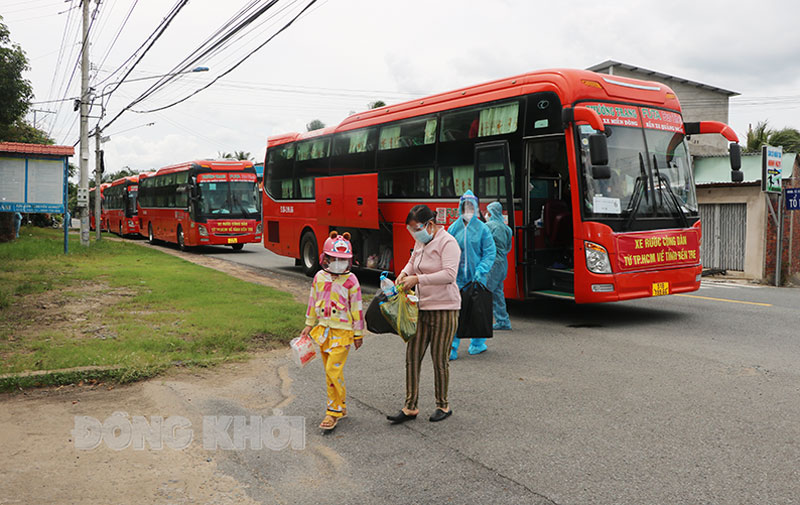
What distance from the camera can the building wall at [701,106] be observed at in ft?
104

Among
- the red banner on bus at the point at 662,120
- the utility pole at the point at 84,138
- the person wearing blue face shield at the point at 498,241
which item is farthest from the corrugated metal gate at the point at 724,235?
the utility pole at the point at 84,138

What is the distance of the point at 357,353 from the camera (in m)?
7.88

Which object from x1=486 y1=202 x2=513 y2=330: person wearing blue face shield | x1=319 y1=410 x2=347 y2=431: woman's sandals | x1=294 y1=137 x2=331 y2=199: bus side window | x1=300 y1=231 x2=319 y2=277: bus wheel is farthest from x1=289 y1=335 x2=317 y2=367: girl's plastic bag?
x1=300 y1=231 x2=319 y2=277: bus wheel

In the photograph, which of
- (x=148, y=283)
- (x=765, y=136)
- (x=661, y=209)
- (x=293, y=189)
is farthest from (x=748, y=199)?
(x=148, y=283)

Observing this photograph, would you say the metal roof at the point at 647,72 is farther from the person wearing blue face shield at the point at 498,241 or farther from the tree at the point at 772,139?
the person wearing blue face shield at the point at 498,241

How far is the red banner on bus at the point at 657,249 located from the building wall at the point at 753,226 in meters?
9.80

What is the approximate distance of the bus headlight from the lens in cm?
880

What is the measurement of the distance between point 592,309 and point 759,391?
16.4ft

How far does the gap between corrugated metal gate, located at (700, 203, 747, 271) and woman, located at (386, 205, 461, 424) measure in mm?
15864

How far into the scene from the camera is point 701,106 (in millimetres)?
35219

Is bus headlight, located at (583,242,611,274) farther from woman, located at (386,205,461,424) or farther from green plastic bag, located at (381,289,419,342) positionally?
green plastic bag, located at (381,289,419,342)

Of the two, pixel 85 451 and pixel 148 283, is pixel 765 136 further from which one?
pixel 85 451

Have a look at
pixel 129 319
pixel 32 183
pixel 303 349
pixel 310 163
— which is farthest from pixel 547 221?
pixel 32 183

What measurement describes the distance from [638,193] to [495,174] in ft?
6.72
